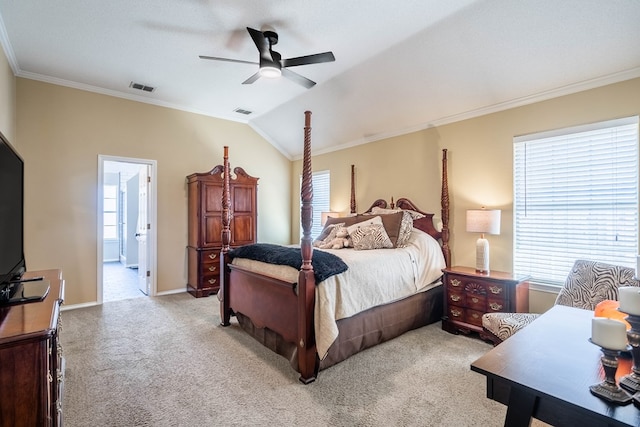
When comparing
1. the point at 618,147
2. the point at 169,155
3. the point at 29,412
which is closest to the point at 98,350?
the point at 29,412

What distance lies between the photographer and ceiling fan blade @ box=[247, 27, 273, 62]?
→ 8.55 ft

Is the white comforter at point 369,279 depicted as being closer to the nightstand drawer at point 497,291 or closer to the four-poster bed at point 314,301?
the four-poster bed at point 314,301

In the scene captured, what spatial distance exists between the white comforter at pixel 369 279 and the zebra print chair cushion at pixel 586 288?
88 cm

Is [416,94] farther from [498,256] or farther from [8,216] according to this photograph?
[8,216]

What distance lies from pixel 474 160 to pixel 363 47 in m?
1.84

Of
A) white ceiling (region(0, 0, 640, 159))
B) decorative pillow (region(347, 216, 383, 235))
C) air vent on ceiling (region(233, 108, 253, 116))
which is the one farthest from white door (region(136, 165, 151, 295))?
decorative pillow (region(347, 216, 383, 235))

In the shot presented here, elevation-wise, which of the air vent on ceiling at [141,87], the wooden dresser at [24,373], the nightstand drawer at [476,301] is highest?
the air vent on ceiling at [141,87]

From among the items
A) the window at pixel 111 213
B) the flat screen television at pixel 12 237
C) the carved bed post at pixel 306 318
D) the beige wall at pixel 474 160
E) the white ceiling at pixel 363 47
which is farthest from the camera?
the window at pixel 111 213

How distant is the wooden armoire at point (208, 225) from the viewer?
4789 mm

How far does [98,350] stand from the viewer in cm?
287

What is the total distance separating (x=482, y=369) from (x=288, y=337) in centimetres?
167

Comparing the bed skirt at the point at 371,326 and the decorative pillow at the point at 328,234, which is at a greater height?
the decorative pillow at the point at 328,234

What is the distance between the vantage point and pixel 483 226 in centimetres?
325

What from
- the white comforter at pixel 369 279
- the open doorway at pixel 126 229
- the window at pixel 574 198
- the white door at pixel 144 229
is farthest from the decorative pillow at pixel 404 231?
the white door at pixel 144 229
